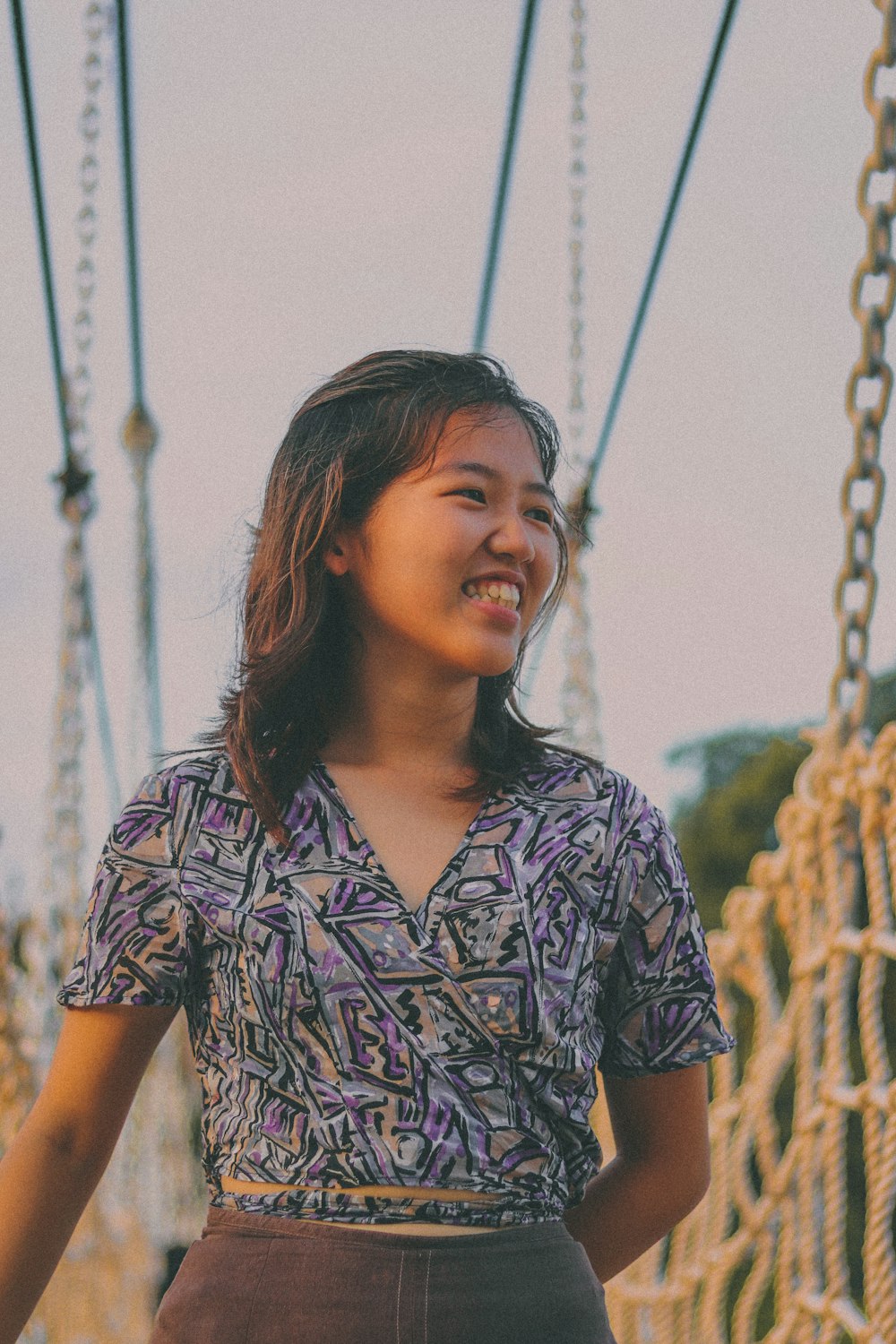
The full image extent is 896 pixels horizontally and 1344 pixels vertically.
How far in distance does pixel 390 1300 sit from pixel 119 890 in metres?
0.27

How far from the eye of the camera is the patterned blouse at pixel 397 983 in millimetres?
842

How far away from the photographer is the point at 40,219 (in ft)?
9.78

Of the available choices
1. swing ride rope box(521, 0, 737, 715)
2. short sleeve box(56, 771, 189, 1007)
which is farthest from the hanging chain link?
short sleeve box(56, 771, 189, 1007)

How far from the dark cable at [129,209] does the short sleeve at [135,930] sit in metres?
2.56

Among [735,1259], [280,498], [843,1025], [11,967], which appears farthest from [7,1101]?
[280,498]

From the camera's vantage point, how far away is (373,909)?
2.91 ft

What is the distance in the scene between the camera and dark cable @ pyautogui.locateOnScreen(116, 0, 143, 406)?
10.4 ft

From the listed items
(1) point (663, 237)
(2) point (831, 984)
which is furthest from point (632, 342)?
(2) point (831, 984)

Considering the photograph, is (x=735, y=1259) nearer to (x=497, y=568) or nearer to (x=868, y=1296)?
(x=868, y=1296)

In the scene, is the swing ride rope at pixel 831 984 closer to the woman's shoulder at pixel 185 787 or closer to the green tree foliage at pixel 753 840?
the woman's shoulder at pixel 185 787

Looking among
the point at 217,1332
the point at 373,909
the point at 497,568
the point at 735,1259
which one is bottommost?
the point at 735,1259

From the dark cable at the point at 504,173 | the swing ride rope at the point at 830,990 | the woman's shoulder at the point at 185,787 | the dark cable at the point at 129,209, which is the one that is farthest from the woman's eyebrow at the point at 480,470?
the dark cable at the point at 129,209

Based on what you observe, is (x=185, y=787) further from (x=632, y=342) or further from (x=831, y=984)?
(x=632, y=342)

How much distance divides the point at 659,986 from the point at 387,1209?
23 centimetres
